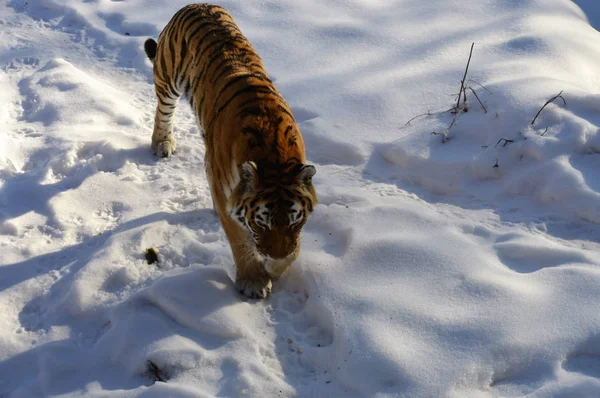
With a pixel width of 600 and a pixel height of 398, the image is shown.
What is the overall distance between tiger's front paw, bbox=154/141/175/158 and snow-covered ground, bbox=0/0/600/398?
0.17ft

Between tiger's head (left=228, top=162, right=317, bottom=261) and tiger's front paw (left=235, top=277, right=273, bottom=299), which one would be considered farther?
tiger's front paw (left=235, top=277, right=273, bottom=299)

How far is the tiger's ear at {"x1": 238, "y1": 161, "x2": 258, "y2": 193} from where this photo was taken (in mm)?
2635

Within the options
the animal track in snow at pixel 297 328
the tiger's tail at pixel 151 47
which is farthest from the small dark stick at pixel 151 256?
the tiger's tail at pixel 151 47

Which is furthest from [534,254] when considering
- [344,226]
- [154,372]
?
[154,372]

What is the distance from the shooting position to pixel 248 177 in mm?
2686

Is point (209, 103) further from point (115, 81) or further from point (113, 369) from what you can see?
point (115, 81)

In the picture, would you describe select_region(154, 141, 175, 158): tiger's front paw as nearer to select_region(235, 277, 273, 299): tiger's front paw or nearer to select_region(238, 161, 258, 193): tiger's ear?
select_region(235, 277, 273, 299): tiger's front paw

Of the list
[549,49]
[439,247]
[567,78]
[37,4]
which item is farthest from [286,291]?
[37,4]

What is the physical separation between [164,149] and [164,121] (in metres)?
0.21

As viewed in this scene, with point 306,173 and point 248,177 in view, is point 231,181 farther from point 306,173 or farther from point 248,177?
point 306,173

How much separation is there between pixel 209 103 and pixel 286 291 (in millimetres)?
1205

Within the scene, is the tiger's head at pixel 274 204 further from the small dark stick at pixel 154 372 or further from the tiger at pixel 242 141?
the small dark stick at pixel 154 372

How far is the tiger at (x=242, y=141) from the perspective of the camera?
2.68 m

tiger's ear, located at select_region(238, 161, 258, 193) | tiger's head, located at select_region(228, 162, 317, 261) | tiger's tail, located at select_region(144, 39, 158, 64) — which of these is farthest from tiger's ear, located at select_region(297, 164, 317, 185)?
tiger's tail, located at select_region(144, 39, 158, 64)
